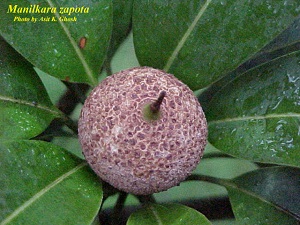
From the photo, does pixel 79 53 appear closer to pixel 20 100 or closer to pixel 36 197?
pixel 20 100

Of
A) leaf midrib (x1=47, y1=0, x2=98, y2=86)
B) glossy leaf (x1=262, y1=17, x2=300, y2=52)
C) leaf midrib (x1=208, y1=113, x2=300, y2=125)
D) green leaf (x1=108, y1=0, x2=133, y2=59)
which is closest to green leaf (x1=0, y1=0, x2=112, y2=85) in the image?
leaf midrib (x1=47, y1=0, x2=98, y2=86)

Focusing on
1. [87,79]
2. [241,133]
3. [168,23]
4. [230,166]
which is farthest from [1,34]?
[230,166]

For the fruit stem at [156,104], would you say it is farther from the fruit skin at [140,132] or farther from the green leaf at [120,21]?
the green leaf at [120,21]

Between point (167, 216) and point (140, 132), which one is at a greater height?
point (140, 132)

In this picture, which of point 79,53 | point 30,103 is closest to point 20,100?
point 30,103

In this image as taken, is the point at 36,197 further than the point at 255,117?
No

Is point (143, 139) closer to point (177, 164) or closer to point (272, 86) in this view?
point (177, 164)
